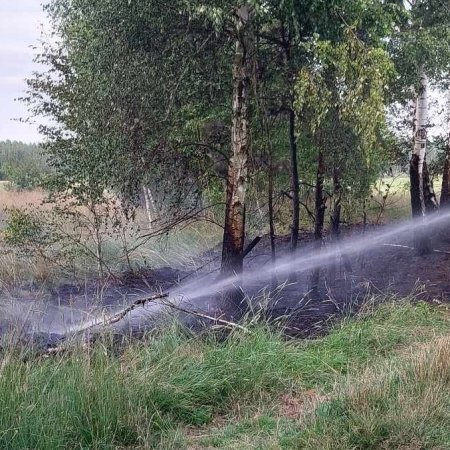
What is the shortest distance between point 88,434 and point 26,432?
401mm

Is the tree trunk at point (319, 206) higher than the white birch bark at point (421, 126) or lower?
lower

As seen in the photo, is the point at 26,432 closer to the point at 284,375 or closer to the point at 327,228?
the point at 284,375

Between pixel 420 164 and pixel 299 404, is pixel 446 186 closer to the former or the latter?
pixel 420 164

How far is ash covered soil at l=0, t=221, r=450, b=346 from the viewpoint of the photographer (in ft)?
24.6

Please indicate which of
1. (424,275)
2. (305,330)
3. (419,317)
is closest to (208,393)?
(305,330)

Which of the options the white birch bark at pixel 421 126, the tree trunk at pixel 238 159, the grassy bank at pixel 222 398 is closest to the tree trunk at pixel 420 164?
the white birch bark at pixel 421 126

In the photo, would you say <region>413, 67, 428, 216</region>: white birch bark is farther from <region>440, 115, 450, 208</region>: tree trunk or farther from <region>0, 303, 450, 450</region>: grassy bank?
<region>0, 303, 450, 450</region>: grassy bank

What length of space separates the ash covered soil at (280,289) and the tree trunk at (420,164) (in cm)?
37

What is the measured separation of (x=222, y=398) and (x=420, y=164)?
28.2 ft

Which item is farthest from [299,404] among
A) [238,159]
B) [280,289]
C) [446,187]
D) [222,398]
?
[446,187]

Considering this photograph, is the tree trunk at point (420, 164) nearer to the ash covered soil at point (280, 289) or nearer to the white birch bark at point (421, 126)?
the white birch bark at point (421, 126)

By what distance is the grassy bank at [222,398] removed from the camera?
3.69 metres

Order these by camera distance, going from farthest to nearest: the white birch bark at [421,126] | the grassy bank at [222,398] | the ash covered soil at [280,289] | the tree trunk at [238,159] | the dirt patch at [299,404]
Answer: the white birch bark at [421,126] < the tree trunk at [238,159] < the ash covered soil at [280,289] < the dirt patch at [299,404] < the grassy bank at [222,398]

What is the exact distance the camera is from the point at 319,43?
288 inches
